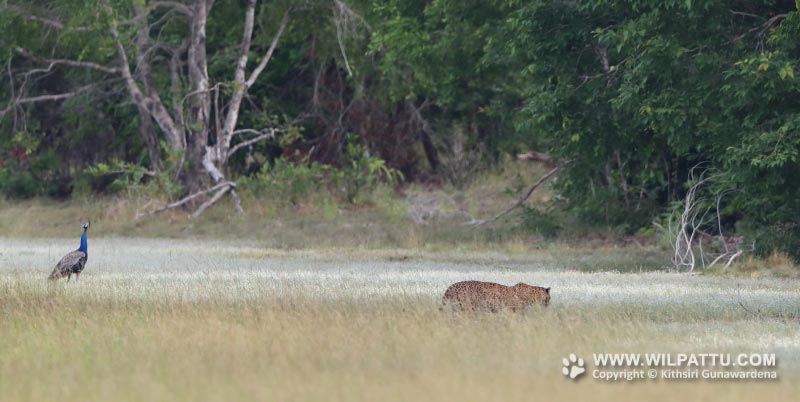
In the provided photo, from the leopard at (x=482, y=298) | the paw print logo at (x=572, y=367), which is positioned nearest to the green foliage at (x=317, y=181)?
the leopard at (x=482, y=298)

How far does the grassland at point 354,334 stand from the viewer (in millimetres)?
9648

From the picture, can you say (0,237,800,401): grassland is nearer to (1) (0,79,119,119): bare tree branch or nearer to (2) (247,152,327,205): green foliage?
(2) (247,152,327,205): green foliage

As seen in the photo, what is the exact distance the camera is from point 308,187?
115 feet

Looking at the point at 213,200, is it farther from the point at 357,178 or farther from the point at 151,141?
the point at 151,141

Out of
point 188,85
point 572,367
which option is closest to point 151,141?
point 188,85

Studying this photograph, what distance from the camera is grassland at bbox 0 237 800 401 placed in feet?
31.7

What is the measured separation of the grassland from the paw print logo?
0.33ft

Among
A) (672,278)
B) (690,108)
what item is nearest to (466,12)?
(690,108)

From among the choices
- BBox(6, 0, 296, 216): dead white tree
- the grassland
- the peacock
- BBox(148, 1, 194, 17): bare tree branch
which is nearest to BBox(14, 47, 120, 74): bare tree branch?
BBox(6, 0, 296, 216): dead white tree

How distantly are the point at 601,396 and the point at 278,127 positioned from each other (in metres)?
29.9

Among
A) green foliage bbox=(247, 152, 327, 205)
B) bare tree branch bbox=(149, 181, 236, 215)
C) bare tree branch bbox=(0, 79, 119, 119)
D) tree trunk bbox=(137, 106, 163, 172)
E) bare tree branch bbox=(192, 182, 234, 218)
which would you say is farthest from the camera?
tree trunk bbox=(137, 106, 163, 172)

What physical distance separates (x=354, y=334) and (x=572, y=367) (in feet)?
8.17

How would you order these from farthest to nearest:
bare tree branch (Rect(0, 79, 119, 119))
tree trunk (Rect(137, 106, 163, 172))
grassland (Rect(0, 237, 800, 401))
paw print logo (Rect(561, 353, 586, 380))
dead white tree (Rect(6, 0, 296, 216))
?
tree trunk (Rect(137, 106, 163, 172))
bare tree branch (Rect(0, 79, 119, 119))
dead white tree (Rect(6, 0, 296, 216))
paw print logo (Rect(561, 353, 586, 380))
grassland (Rect(0, 237, 800, 401))

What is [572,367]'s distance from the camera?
10469mm
